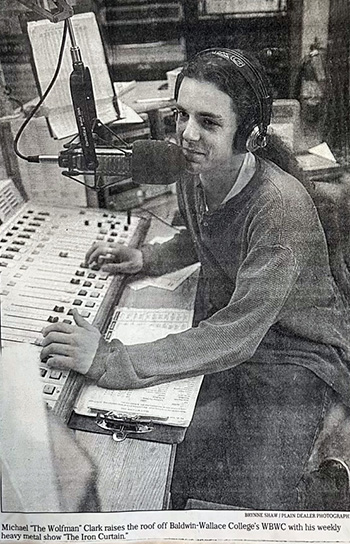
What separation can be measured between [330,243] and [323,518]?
26cm

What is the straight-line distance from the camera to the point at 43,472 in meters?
0.68

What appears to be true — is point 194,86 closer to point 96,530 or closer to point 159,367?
point 159,367

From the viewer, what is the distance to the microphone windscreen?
644 mm

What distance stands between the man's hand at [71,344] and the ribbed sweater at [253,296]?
1 cm

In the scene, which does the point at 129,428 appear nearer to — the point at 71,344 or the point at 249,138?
the point at 71,344

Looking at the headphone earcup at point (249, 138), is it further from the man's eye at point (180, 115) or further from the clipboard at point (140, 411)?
the clipboard at point (140, 411)

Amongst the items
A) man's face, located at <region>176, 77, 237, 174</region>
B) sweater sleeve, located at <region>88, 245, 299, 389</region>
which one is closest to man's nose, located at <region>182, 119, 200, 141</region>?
man's face, located at <region>176, 77, 237, 174</region>

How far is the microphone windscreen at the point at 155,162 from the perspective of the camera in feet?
2.11

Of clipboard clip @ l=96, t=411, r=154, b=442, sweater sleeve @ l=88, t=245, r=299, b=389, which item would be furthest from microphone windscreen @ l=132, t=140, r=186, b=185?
clipboard clip @ l=96, t=411, r=154, b=442

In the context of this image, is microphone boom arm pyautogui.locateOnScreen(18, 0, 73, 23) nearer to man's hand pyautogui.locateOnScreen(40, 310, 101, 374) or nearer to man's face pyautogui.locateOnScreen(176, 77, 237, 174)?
man's face pyautogui.locateOnScreen(176, 77, 237, 174)

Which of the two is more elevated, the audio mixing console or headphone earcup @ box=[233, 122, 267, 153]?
headphone earcup @ box=[233, 122, 267, 153]

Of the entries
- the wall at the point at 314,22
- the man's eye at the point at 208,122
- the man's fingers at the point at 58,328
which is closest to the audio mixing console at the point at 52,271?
the man's fingers at the point at 58,328

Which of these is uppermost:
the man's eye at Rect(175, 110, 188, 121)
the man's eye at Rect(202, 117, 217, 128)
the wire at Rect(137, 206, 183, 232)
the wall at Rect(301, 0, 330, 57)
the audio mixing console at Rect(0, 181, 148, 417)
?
the wall at Rect(301, 0, 330, 57)

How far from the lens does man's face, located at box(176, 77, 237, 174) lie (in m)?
0.62
